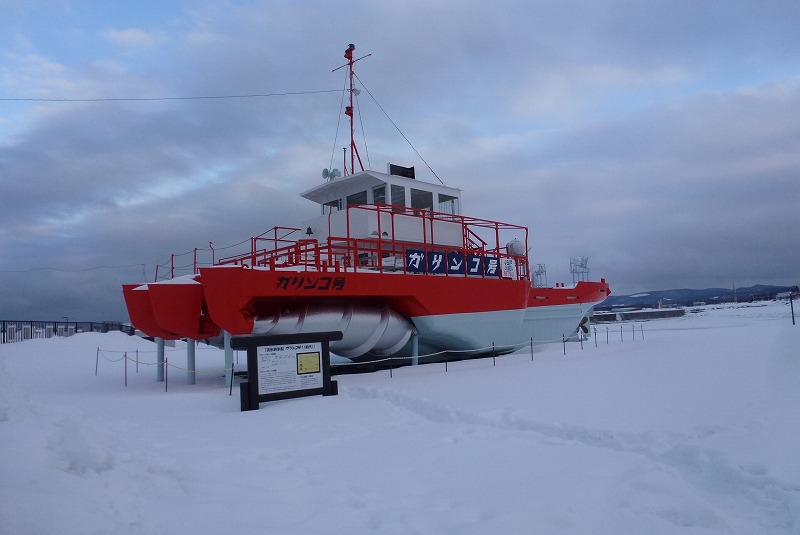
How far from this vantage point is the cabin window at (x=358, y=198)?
15.7 m

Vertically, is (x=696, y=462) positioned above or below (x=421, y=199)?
below

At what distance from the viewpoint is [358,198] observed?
15820 mm

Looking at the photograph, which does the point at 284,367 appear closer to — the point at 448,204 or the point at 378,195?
the point at 378,195

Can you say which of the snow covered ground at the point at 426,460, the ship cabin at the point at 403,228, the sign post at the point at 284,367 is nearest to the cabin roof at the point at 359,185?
the ship cabin at the point at 403,228

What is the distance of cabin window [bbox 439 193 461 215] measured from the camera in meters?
16.8

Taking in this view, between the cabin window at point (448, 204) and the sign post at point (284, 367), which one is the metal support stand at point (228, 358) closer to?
the sign post at point (284, 367)

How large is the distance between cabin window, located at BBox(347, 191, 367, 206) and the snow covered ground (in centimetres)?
714

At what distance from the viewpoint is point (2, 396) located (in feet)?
13.5

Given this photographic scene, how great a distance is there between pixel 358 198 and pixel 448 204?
2871 mm

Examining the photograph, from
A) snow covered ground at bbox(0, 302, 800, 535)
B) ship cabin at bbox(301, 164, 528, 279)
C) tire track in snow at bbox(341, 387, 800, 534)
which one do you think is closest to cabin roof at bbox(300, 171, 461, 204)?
ship cabin at bbox(301, 164, 528, 279)

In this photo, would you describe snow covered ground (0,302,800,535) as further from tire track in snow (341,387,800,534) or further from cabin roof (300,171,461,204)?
cabin roof (300,171,461,204)

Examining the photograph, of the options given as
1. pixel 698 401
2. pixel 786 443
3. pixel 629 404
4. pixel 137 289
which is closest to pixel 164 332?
pixel 137 289

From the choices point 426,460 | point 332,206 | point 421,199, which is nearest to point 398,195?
point 421,199

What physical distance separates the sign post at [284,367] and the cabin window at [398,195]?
6715 mm
